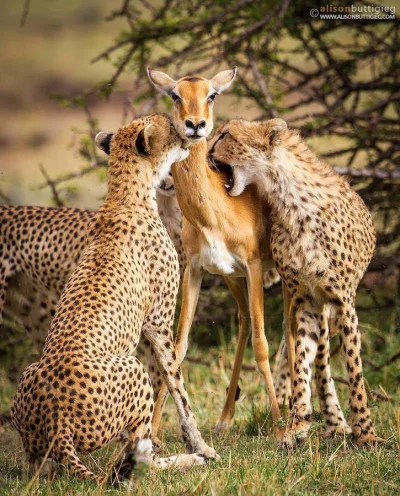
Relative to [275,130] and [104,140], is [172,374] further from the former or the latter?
[275,130]

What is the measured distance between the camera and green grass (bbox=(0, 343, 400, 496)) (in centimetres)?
412

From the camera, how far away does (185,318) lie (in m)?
5.64

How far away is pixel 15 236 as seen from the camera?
5.88 meters

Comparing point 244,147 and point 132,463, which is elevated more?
point 244,147

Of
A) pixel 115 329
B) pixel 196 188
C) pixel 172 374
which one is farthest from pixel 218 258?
pixel 115 329

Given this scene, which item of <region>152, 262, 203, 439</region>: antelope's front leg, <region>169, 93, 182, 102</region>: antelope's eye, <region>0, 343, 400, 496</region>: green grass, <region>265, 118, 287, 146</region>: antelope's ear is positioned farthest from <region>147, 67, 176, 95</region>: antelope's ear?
<region>0, 343, 400, 496</region>: green grass

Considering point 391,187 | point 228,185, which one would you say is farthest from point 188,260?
point 391,187

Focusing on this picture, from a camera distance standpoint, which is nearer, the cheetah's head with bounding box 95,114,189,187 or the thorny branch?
the cheetah's head with bounding box 95,114,189,187

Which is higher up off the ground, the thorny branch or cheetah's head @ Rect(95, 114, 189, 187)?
the thorny branch

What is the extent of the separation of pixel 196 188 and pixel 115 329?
119 cm

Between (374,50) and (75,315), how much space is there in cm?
461

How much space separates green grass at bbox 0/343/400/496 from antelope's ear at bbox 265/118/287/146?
5.02 ft

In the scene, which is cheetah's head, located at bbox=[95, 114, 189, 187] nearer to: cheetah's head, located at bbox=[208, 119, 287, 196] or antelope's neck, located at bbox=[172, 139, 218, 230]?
antelope's neck, located at bbox=[172, 139, 218, 230]

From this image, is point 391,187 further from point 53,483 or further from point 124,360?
point 53,483
